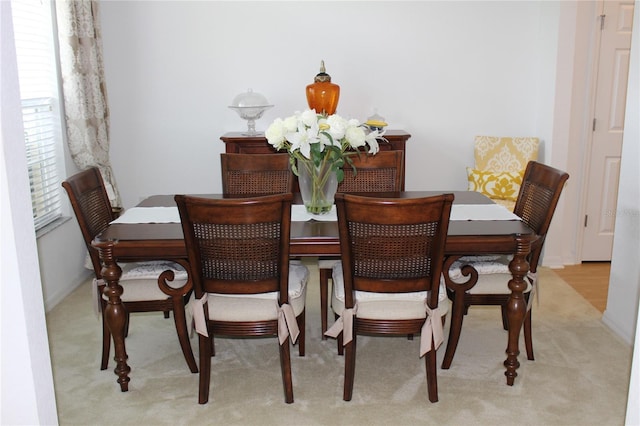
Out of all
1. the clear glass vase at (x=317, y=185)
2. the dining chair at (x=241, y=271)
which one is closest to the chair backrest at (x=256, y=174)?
the clear glass vase at (x=317, y=185)

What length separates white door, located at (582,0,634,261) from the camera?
14.2 feet

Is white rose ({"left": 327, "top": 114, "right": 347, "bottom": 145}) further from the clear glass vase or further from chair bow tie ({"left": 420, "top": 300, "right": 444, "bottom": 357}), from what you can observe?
chair bow tie ({"left": 420, "top": 300, "right": 444, "bottom": 357})

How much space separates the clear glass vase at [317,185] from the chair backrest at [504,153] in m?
2.06

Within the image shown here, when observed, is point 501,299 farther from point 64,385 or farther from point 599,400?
point 64,385

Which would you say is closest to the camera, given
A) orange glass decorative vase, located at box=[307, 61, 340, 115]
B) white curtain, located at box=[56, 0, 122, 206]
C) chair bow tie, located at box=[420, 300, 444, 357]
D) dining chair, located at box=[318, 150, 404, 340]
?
chair bow tie, located at box=[420, 300, 444, 357]

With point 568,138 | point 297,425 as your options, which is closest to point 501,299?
point 297,425

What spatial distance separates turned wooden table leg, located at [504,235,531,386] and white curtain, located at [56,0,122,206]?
2871 mm

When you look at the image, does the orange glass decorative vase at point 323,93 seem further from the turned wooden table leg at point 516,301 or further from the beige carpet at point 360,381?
the turned wooden table leg at point 516,301

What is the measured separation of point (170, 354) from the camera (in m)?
3.24

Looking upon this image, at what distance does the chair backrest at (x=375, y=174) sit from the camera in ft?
11.7

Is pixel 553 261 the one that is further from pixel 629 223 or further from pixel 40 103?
pixel 40 103

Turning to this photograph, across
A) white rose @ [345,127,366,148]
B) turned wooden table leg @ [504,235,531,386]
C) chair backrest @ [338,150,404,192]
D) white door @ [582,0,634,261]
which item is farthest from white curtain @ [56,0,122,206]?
white door @ [582,0,634,261]

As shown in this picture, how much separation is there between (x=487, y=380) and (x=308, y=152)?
1.37 metres

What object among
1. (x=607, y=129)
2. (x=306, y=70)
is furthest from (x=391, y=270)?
(x=607, y=129)
